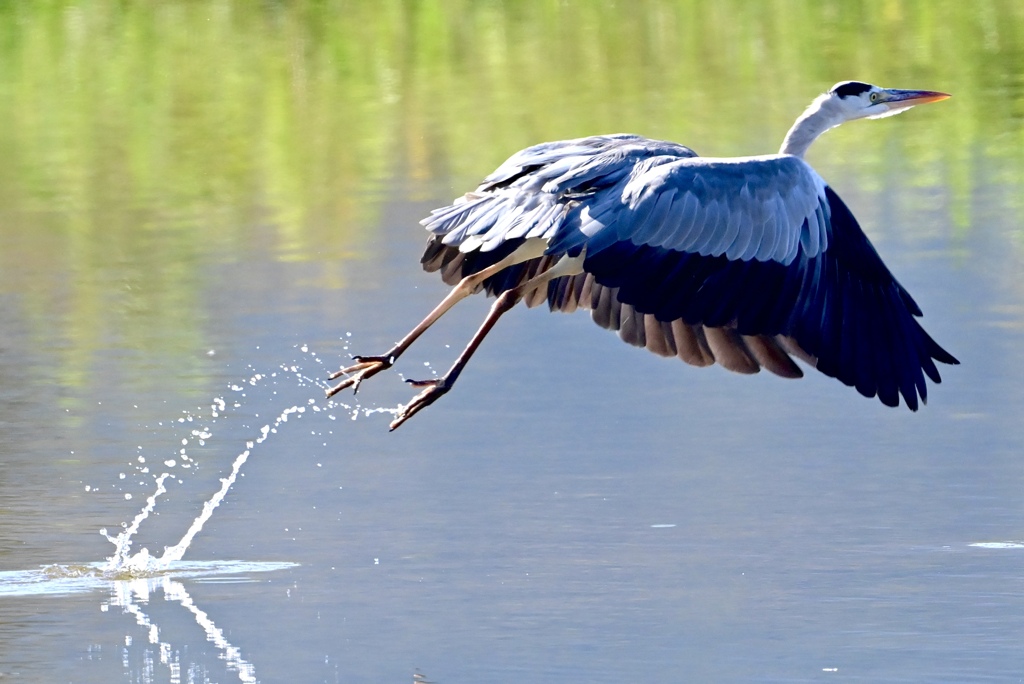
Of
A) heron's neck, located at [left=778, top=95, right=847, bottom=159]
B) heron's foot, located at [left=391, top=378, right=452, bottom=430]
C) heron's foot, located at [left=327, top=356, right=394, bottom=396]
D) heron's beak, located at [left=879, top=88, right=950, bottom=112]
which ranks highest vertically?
heron's neck, located at [left=778, top=95, right=847, bottom=159]

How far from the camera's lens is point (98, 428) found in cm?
956

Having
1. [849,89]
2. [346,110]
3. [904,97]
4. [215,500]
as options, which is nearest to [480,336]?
[215,500]

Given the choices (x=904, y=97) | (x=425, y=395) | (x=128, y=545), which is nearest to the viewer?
(x=128, y=545)

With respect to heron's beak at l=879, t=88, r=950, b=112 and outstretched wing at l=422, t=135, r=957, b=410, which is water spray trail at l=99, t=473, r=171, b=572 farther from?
heron's beak at l=879, t=88, r=950, b=112

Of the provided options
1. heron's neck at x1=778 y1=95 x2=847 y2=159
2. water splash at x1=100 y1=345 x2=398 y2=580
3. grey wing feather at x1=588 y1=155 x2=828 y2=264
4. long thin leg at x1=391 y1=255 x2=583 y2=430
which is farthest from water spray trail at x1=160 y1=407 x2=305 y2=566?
heron's neck at x1=778 y1=95 x2=847 y2=159

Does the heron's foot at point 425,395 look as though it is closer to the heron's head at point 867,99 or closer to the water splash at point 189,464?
the water splash at point 189,464

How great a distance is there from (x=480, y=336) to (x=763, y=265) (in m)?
1.27

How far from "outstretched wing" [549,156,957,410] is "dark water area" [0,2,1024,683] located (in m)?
0.65

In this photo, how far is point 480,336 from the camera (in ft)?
26.9

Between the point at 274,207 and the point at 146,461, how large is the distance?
6574 millimetres

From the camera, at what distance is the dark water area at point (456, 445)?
21.7 ft

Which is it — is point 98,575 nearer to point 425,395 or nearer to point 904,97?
point 425,395

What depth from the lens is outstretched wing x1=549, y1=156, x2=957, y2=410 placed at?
7.34 m

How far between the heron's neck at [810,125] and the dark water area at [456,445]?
1164mm
